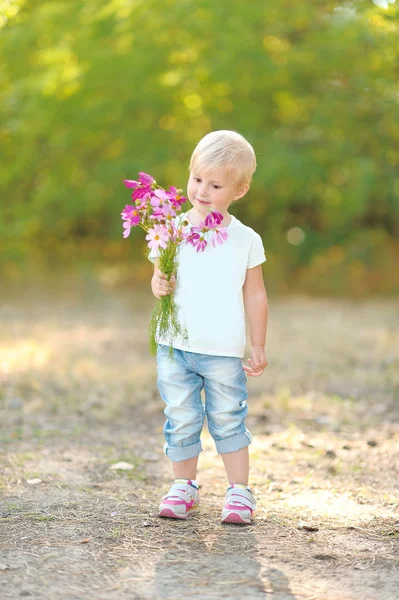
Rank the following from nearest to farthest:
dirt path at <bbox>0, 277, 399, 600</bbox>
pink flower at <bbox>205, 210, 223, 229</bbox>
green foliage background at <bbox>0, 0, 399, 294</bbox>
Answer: dirt path at <bbox>0, 277, 399, 600</bbox>, pink flower at <bbox>205, 210, 223, 229</bbox>, green foliage background at <bbox>0, 0, 399, 294</bbox>

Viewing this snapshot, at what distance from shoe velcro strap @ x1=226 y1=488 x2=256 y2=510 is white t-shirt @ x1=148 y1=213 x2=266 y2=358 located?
501mm

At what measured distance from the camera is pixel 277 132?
9.29 meters

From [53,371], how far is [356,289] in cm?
568

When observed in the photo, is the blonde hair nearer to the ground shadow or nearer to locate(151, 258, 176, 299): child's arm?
locate(151, 258, 176, 299): child's arm

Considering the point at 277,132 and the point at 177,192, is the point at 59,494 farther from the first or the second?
the point at 277,132

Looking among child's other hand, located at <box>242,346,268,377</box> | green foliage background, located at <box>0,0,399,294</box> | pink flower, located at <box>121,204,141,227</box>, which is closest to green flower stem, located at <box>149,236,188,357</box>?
pink flower, located at <box>121,204,141,227</box>

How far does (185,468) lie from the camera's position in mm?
3061

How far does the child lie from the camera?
289 cm

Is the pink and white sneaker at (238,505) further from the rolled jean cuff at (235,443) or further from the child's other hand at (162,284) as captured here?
the child's other hand at (162,284)

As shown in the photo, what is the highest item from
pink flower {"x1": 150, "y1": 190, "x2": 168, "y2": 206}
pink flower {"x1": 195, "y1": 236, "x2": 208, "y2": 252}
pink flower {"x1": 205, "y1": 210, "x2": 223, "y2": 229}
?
pink flower {"x1": 150, "y1": 190, "x2": 168, "y2": 206}

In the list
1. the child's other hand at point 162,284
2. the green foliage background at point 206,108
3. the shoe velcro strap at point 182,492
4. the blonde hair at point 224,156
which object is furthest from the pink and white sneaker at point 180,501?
the green foliage background at point 206,108

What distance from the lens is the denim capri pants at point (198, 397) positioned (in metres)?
2.94

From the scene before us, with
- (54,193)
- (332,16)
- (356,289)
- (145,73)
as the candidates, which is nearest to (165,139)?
(145,73)

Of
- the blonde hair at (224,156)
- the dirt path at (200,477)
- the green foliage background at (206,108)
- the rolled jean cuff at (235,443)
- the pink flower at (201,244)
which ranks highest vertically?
the green foliage background at (206,108)
